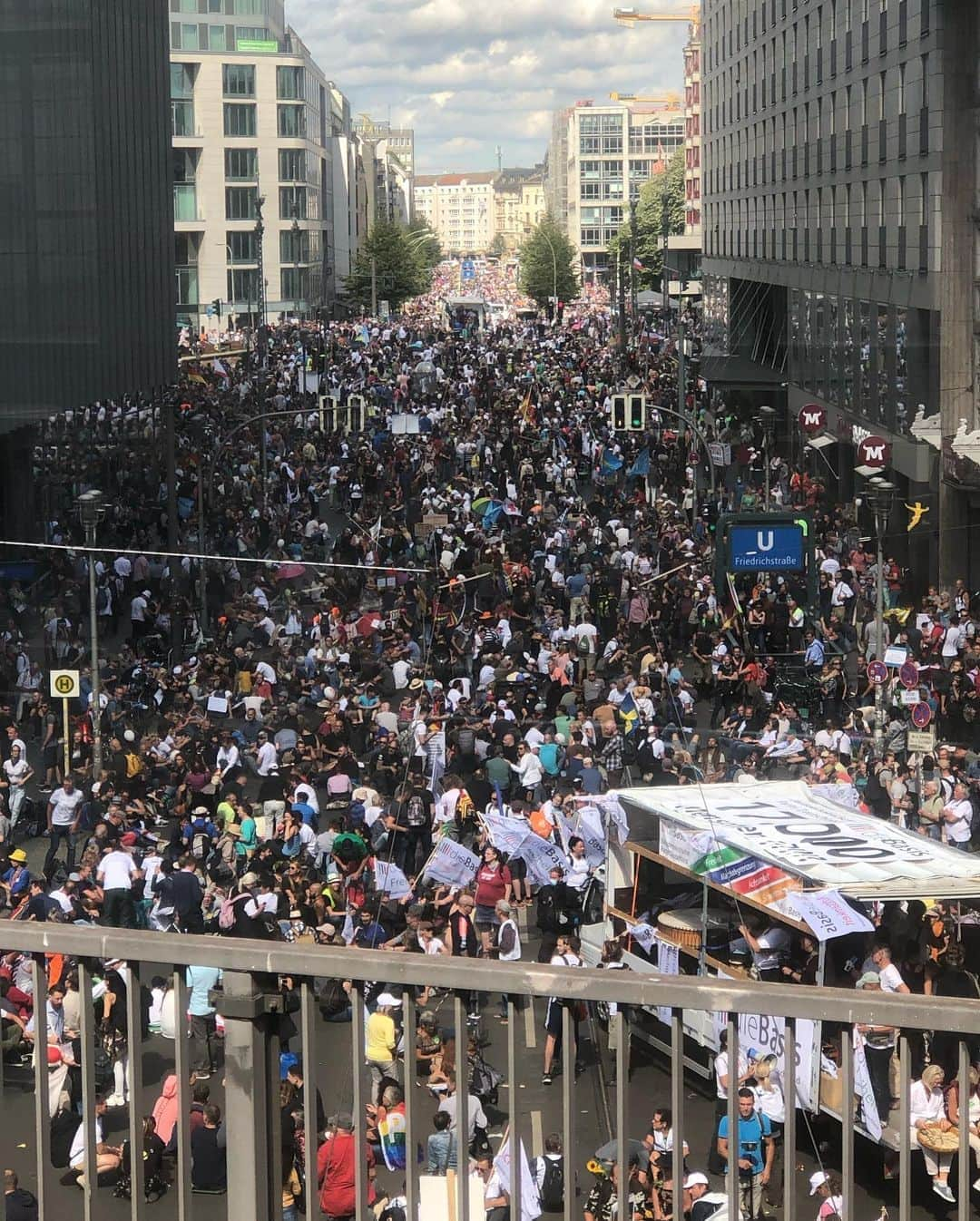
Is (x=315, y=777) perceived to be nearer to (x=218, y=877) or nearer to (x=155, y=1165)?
(x=218, y=877)

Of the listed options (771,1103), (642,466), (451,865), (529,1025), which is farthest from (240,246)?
(529,1025)

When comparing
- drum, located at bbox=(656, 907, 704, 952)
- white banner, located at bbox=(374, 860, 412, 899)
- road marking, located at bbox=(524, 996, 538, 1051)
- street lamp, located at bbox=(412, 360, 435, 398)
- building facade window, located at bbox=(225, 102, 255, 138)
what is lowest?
drum, located at bbox=(656, 907, 704, 952)

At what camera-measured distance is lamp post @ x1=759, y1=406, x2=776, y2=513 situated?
166 feet

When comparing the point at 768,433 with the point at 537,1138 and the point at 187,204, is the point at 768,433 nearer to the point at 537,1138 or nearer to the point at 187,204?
the point at 537,1138

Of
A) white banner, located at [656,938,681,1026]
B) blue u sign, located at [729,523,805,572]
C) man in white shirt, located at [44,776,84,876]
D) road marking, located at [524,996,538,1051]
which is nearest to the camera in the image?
road marking, located at [524,996,538,1051]

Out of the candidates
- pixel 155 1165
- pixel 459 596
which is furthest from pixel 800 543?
pixel 155 1165

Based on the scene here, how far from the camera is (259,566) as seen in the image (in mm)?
23188

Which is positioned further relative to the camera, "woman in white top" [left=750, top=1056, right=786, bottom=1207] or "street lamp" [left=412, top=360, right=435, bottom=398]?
"street lamp" [left=412, top=360, right=435, bottom=398]

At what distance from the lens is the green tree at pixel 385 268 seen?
156 metres

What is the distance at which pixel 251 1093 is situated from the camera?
4.52 metres

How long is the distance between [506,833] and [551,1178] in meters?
14.5

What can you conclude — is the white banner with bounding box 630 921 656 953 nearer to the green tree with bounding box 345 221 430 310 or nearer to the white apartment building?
the white apartment building

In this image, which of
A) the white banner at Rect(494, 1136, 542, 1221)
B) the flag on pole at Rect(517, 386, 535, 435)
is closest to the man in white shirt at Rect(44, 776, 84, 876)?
the white banner at Rect(494, 1136, 542, 1221)

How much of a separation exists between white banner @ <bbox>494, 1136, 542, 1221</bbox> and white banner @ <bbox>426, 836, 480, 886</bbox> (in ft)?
42.9
